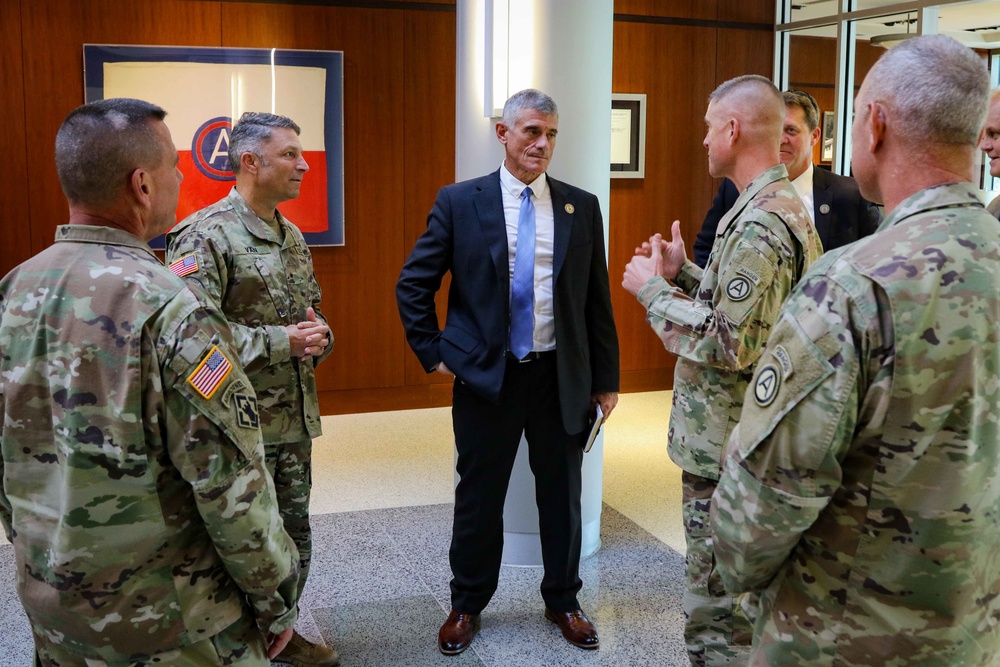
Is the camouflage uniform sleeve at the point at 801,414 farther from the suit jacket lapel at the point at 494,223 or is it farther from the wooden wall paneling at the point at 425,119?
the wooden wall paneling at the point at 425,119

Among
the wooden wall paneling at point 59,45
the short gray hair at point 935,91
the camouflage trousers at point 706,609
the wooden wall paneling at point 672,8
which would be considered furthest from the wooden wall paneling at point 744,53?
the short gray hair at point 935,91

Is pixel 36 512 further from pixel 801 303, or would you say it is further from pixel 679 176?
pixel 679 176

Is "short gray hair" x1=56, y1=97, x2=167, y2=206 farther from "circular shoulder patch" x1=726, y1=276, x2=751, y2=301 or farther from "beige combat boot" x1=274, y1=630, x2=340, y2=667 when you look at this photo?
"beige combat boot" x1=274, y1=630, x2=340, y2=667

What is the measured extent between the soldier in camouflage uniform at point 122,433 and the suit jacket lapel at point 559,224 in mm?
1603

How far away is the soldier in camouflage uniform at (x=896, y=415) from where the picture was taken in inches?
55.0

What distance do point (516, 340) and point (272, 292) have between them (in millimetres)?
794

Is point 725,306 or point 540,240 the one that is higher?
point 540,240

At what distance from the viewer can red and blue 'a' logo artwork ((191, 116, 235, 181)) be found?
586 centimetres

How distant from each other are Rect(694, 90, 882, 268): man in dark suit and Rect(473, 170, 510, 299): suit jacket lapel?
3.84 feet

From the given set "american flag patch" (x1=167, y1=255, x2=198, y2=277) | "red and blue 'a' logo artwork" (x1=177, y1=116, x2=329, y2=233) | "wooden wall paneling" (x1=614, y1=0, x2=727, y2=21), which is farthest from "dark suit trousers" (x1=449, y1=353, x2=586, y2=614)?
"wooden wall paneling" (x1=614, y1=0, x2=727, y2=21)

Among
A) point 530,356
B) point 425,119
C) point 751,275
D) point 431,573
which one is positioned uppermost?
point 425,119

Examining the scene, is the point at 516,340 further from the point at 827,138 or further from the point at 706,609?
the point at 827,138

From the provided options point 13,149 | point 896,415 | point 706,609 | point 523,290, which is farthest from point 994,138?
point 13,149

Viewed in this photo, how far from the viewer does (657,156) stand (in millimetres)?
6973
